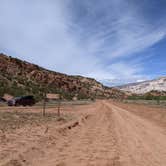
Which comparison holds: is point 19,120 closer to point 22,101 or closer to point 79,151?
point 79,151

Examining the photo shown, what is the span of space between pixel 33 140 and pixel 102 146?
9.49 ft

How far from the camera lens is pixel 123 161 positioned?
8695 millimetres

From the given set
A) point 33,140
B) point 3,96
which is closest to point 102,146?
point 33,140

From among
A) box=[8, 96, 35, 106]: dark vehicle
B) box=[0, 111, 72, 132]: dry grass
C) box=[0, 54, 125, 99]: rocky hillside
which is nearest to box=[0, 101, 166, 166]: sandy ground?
box=[0, 111, 72, 132]: dry grass

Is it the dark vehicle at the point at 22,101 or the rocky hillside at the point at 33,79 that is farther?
the rocky hillside at the point at 33,79

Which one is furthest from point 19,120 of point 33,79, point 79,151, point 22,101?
point 33,79

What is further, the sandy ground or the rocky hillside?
the rocky hillside

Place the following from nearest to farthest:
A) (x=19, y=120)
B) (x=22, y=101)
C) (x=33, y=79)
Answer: (x=19, y=120) < (x=22, y=101) < (x=33, y=79)

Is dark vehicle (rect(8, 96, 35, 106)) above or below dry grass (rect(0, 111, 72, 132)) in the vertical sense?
above

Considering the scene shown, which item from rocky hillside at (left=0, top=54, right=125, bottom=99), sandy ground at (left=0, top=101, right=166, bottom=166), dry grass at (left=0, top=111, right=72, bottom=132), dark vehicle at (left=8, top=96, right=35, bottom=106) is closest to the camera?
sandy ground at (left=0, top=101, right=166, bottom=166)

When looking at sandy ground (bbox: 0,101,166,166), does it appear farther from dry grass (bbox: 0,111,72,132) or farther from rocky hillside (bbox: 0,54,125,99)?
rocky hillside (bbox: 0,54,125,99)

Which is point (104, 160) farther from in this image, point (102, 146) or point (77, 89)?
point (77, 89)

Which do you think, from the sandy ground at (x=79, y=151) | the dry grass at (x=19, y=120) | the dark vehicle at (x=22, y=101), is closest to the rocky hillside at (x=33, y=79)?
the dark vehicle at (x=22, y=101)

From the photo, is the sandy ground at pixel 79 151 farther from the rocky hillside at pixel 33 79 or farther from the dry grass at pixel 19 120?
the rocky hillside at pixel 33 79
